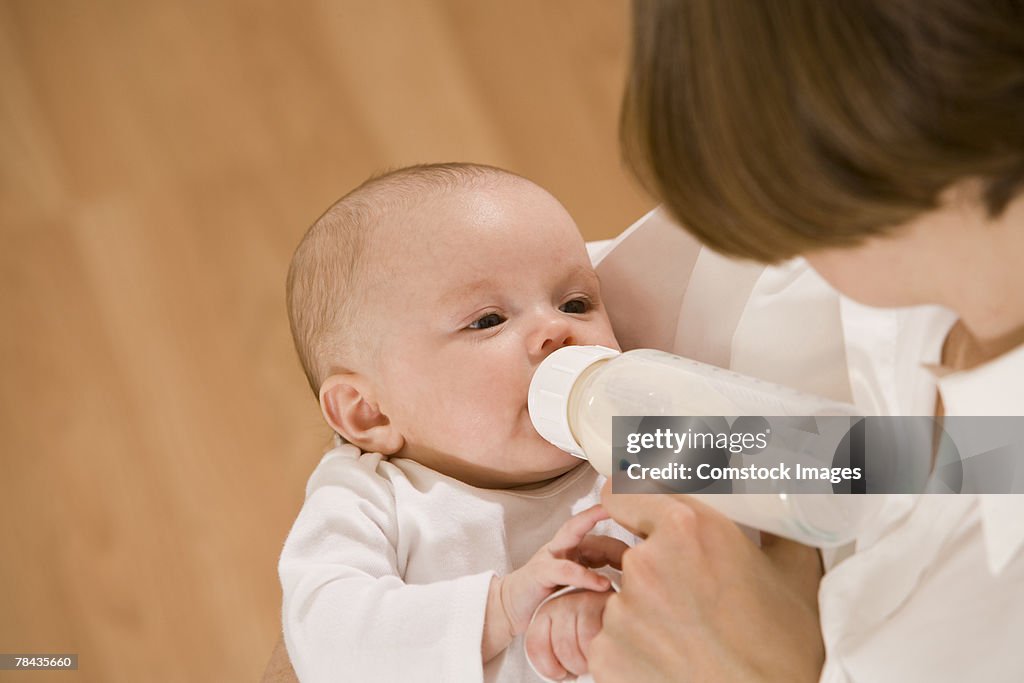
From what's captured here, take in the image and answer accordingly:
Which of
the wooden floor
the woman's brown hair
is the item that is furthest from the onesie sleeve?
the wooden floor

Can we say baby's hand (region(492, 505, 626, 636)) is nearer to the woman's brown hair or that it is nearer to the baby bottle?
the baby bottle

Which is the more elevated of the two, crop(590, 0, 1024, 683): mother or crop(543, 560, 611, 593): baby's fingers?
crop(590, 0, 1024, 683): mother

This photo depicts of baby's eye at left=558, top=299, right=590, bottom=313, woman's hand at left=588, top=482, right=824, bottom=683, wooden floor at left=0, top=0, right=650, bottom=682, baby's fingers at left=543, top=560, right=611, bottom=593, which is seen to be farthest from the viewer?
wooden floor at left=0, top=0, right=650, bottom=682

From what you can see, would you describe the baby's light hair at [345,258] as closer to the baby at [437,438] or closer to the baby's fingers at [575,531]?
the baby at [437,438]

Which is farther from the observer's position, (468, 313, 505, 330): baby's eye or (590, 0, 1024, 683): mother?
(468, 313, 505, 330): baby's eye

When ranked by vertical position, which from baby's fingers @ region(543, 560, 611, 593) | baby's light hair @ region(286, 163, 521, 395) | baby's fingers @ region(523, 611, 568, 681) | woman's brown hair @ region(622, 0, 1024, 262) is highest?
woman's brown hair @ region(622, 0, 1024, 262)

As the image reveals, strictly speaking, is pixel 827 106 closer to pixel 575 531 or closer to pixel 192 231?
pixel 575 531

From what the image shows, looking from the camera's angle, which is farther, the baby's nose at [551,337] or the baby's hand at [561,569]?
the baby's nose at [551,337]

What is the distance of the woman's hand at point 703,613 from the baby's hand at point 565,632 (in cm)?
7

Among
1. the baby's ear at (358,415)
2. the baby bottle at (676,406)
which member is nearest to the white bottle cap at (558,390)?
the baby bottle at (676,406)

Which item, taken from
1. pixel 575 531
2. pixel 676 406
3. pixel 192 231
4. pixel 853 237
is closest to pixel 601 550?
pixel 575 531

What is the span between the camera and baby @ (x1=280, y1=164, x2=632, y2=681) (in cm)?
82

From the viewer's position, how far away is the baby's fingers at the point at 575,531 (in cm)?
79

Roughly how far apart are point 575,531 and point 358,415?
0.33 m
